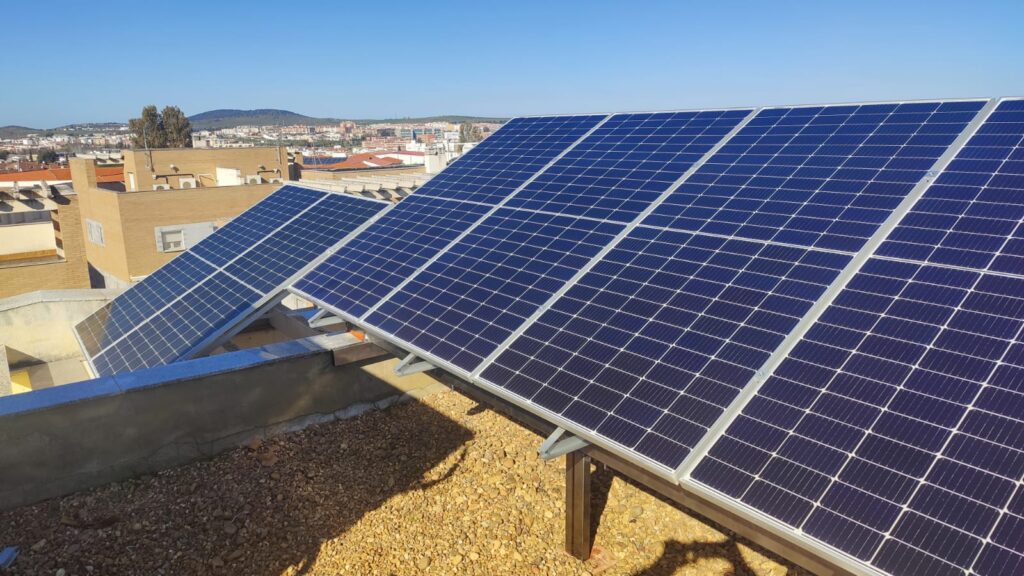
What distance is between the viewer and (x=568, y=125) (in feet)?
61.8

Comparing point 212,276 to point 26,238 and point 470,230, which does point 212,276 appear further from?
point 26,238

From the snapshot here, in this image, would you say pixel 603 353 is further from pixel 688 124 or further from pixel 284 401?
pixel 688 124

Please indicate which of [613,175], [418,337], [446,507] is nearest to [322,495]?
[446,507]

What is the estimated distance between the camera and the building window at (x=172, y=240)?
37.8 meters

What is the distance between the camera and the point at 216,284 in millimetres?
16656

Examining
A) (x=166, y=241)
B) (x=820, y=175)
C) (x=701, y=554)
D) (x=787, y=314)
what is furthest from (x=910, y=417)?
(x=166, y=241)

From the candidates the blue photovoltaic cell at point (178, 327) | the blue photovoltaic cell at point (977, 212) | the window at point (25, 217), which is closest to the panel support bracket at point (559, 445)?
the blue photovoltaic cell at point (977, 212)

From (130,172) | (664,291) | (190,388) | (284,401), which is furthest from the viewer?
(130,172)

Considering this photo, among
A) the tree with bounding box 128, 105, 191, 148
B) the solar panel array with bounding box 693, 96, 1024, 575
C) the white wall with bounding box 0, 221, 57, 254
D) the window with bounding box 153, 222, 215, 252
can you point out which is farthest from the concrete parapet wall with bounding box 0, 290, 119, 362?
the tree with bounding box 128, 105, 191, 148

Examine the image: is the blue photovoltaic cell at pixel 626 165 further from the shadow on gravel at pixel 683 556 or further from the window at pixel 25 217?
the window at pixel 25 217

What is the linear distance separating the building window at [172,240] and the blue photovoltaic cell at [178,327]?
24.4 m

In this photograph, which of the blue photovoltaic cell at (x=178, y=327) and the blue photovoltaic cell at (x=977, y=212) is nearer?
the blue photovoltaic cell at (x=977, y=212)

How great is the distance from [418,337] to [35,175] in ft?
286

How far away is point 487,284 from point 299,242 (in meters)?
7.94
